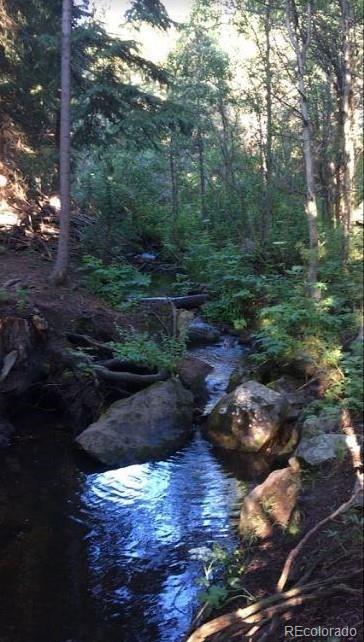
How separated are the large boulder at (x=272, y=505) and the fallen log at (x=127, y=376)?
13.3 ft

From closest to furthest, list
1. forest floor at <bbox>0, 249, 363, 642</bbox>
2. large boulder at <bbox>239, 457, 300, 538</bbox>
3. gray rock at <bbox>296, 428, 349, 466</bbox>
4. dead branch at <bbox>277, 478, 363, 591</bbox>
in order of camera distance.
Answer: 1. forest floor at <bbox>0, 249, 363, 642</bbox>
2. dead branch at <bbox>277, 478, 363, 591</bbox>
3. large boulder at <bbox>239, 457, 300, 538</bbox>
4. gray rock at <bbox>296, 428, 349, 466</bbox>

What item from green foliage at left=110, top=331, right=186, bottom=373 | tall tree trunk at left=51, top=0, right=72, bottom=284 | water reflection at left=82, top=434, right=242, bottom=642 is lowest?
water reflection at left=82, top=434, right=242, bottom=642

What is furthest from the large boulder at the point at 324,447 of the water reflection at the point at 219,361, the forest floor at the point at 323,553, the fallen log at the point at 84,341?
the fallen log at the point at 84,341

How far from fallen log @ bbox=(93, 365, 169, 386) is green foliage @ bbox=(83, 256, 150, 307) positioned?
3011 millimetres

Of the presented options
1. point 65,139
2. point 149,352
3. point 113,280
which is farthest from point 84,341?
point 65,139

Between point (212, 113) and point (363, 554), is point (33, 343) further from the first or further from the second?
point (212, 113)

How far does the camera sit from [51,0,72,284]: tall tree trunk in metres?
11.5

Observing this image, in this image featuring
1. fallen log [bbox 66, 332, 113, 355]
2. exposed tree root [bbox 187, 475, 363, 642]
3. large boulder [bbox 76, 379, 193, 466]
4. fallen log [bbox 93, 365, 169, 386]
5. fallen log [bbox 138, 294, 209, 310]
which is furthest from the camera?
fallen log [bbox 138, 294, 209, 310]

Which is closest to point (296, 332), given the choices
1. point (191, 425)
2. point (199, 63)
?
point (191, 425)

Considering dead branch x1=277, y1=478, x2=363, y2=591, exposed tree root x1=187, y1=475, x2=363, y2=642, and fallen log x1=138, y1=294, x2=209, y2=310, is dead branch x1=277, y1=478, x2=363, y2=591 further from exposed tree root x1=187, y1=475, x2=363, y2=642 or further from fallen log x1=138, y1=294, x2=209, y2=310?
fallen log x1=138, y1=294, x2=209, y2=310

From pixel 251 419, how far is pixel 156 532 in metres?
2.50

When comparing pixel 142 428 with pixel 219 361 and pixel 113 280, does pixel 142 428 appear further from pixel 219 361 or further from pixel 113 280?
pixel 113 280

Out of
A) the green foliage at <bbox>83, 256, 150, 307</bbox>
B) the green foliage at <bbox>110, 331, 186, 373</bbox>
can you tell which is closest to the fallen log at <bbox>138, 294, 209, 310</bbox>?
the green foliage at <bbox>83, 256, 150, 307</bbox>

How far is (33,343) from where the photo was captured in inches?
373
